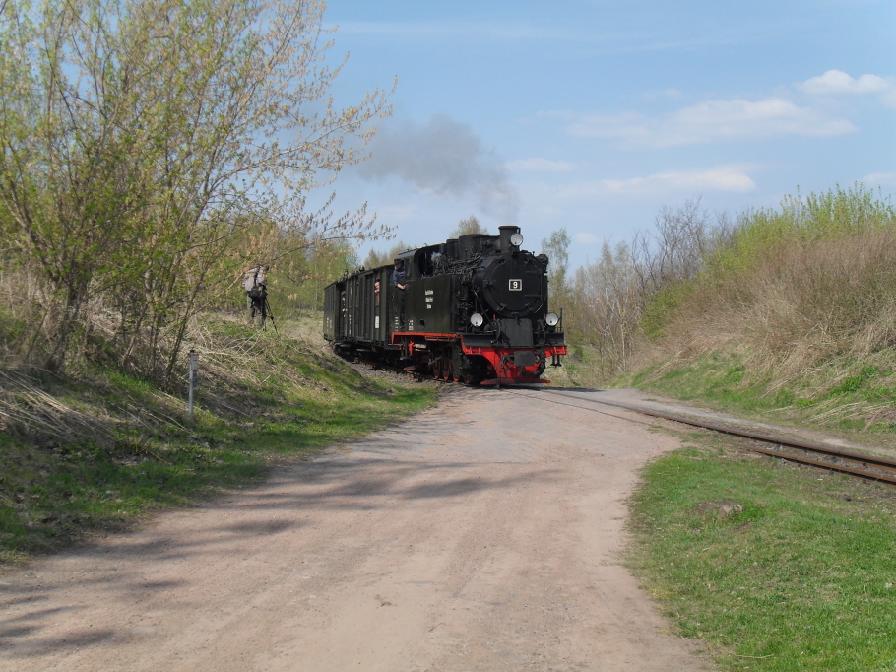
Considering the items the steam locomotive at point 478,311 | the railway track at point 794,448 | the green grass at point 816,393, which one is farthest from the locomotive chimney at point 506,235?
the green grass at point 816,393

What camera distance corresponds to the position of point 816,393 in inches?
727

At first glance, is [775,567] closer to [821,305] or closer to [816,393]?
[816,393]

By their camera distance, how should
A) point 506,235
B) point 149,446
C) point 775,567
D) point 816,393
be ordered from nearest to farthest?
point 775,567 < point 149,446 < point 816,393 < point 506,235

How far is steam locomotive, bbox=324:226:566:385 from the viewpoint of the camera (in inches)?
881

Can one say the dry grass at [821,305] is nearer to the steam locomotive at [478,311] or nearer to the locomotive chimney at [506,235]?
the steam locomotive at [478,311]

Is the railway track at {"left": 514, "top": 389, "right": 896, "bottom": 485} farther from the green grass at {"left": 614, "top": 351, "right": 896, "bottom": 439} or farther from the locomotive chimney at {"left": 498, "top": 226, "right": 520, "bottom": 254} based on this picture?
the locomotive chimney at {"left": 498, "top": 226, "right": 520, "bottom": 254}

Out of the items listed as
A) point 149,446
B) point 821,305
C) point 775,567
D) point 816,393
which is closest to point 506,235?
point 821,305

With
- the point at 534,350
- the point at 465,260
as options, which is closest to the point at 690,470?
the point at 534,350

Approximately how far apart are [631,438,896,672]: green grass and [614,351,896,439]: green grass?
6.24 m

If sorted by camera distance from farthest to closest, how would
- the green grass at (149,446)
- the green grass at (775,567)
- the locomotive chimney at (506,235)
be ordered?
the locomotive chimney at (506,235), the green grass at (149,446), the green grass at (775,567)

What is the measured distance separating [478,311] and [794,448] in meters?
10.7

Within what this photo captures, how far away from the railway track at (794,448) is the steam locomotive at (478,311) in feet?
11.6

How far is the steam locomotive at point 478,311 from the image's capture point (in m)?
22.4

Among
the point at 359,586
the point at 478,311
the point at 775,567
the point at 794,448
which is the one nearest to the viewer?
the point at 359,586
